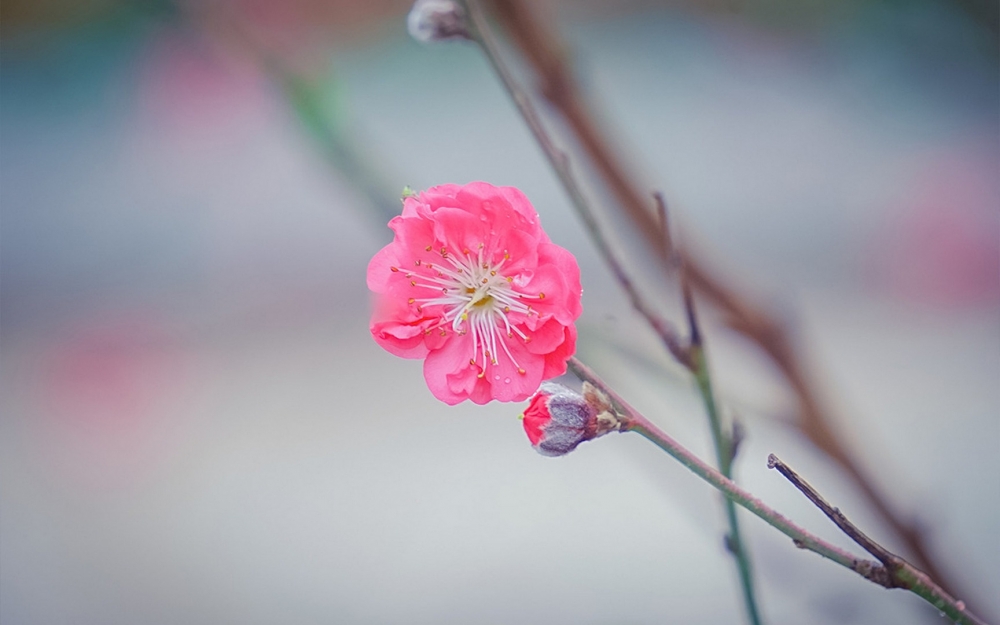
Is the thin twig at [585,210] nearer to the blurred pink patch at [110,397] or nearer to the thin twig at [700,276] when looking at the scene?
the thin twig at [700,276]

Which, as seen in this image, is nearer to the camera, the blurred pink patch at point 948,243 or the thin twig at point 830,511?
the thin twig at point 830,511

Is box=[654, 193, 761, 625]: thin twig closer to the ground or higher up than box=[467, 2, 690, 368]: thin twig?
closer to the ground

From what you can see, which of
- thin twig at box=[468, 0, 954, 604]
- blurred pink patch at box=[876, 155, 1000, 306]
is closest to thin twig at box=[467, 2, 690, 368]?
thin twig at box=[468, 0, 954, 604]

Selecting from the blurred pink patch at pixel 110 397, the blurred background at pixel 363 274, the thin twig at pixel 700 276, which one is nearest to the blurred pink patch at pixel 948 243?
the blurred background at pixel 363 274

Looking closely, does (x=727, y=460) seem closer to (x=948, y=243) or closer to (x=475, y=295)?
(x=475, y=295)

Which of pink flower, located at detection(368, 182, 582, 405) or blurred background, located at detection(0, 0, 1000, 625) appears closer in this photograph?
pink flower, located at detection(368, 182, 582, 405)

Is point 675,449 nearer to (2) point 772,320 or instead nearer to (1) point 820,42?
(2) point 772,320

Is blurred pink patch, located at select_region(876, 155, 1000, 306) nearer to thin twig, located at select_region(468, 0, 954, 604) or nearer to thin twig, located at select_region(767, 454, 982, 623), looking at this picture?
thin twig, located at select_region(468, 0, 954, 604)

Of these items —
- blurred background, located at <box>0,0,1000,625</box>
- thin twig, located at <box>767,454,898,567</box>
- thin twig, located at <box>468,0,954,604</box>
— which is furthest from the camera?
blurred background, located at <box>0,0,1000,625</box>
